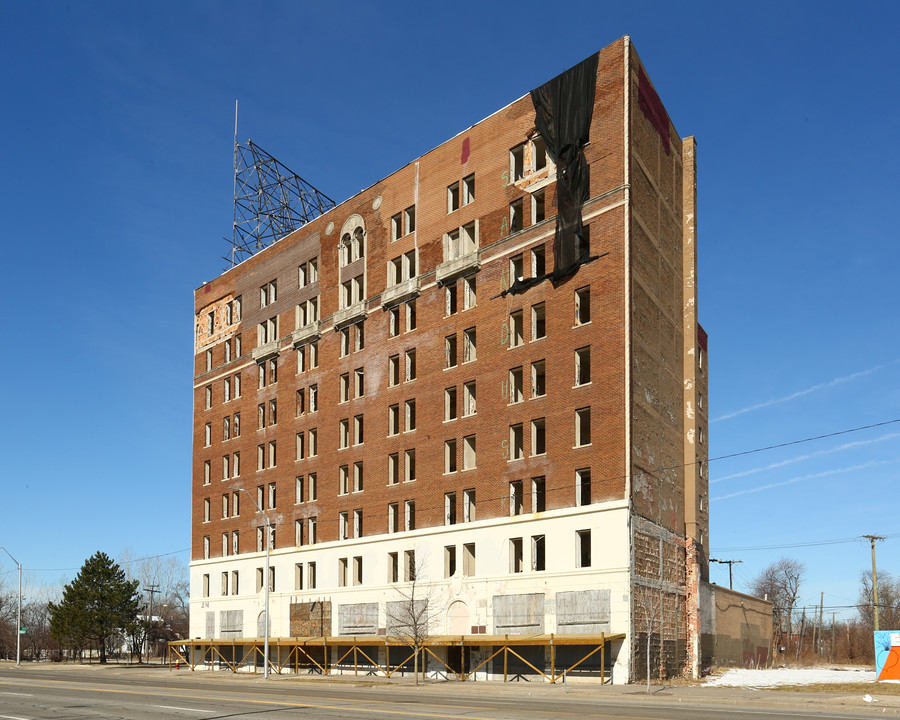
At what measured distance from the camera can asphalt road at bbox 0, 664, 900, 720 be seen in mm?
24547

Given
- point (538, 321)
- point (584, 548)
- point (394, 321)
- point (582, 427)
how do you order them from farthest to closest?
point (394, 321)
point (538, 321)
point (582, 427)
point (584, 548)

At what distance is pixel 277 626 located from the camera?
66.6 meters

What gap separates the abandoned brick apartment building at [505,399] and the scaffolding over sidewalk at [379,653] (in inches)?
16.3

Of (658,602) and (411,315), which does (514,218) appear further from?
(658,602)

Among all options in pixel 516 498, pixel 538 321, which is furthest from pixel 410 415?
pixel 538 321

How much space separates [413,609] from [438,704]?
24.3 m

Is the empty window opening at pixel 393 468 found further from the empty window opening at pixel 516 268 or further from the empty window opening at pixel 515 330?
the empty window opening at pixel 516 268

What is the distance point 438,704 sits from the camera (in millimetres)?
29250

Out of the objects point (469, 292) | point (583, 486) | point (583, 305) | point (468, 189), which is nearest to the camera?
point (583, 486)

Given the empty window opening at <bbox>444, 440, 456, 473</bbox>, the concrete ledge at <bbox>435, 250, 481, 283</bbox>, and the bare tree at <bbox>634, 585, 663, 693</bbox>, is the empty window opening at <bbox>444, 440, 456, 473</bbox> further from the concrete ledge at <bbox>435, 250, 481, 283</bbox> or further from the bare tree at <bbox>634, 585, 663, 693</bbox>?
the bare tree at <bbox>634, 585, 663, 693</bbox>

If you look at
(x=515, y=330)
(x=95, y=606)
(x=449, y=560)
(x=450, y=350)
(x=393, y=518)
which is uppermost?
(x=515, y=330)

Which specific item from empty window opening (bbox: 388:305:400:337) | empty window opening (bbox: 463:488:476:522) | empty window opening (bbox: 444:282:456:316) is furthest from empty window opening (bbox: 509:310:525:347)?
empty window opening (bbox: 388:305:400:337)

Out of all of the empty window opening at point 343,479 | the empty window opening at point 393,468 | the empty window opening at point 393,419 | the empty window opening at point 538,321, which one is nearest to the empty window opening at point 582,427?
the empty window opening at point 538,321

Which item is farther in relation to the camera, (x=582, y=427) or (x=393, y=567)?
(x=393, y=567)
